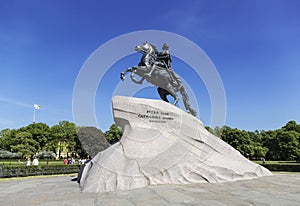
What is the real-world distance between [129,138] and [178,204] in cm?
482

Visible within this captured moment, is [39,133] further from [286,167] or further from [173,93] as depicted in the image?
[286,167]

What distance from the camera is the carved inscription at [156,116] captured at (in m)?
11.8

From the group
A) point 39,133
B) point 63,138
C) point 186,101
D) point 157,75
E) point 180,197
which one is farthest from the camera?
point 63,138

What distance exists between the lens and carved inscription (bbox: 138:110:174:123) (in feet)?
38.8

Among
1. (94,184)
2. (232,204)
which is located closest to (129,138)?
(94,184)

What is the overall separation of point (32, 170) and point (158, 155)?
1202cm

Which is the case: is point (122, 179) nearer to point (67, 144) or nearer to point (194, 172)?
point (194, 172)

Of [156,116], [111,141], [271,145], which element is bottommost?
[271,145]

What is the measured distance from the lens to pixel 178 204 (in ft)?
21.8

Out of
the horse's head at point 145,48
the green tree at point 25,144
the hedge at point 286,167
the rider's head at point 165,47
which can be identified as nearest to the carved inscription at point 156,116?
the horse's head at point 145,48

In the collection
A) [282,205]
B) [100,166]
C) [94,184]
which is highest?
[100,166]

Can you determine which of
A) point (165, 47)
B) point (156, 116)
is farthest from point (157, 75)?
point (156, 116)

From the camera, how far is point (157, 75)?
45.6ft

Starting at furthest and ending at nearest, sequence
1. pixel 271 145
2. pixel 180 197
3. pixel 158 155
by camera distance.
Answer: pixel 271 145
pixel 158 155
pixel 180 197
